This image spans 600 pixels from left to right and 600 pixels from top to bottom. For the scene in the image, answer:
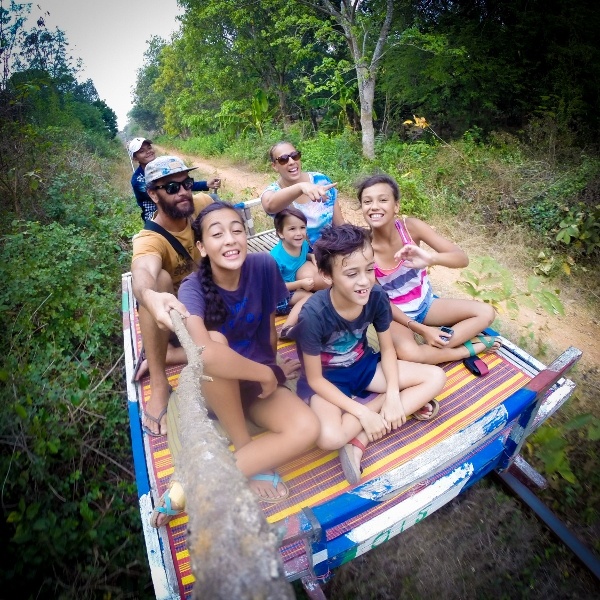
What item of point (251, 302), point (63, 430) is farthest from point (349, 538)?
point (63, 430)

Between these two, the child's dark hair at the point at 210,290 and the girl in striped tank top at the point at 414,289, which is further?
the girl in striped tank top at the point at 414,289

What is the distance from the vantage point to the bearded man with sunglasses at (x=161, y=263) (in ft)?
7.41

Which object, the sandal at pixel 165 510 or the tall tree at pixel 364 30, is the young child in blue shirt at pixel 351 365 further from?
the tall tree at pixel 364 30

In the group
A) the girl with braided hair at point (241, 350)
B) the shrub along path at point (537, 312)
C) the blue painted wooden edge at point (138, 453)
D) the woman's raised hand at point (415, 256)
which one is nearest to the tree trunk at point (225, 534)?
the girl with braided hair at point (241, 350)

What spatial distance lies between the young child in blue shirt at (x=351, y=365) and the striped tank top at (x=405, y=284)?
52 centimetres

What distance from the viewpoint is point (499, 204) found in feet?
18.4

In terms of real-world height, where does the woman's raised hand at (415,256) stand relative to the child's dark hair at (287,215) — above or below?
below

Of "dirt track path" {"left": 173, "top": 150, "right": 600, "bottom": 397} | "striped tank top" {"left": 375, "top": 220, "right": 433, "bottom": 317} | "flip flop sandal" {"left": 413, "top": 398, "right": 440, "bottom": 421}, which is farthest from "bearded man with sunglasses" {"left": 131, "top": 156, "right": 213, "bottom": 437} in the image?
"dirt track path" {"left": 173, "top": 150, "right": 600, "bottom": 397}

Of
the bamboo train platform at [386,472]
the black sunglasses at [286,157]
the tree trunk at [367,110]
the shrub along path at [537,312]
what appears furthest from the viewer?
the tree trunk at [367,110]

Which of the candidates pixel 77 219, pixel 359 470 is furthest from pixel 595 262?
pixel 77 219

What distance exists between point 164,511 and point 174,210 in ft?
6.10

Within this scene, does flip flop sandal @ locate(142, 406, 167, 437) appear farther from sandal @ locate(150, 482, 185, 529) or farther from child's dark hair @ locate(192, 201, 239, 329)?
child's dark hair @ locate(192, 201, 239, 329)

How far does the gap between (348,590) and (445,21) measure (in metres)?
10.1

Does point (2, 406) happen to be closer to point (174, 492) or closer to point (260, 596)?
point (174, 492)
